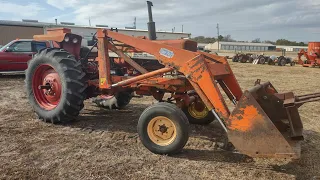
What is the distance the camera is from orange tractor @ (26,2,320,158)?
3859 mm

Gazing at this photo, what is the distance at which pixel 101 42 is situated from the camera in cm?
539

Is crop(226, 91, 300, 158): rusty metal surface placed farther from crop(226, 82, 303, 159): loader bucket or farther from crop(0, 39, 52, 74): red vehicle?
crop(0, 39, 52, 74): red vehicle

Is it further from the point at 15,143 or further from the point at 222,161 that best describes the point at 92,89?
the point at 222,161

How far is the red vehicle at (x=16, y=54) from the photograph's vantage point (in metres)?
12.1

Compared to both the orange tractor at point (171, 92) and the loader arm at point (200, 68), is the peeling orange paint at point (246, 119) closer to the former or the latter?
the orange tractor at point (171, 92)

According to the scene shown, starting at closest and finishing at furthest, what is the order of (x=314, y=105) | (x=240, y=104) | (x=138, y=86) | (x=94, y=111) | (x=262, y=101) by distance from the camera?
(x=240, y=104) < (x=262, y=101) < (x=138, y=86) < (x=94, y=111) < (x=314, y=105)

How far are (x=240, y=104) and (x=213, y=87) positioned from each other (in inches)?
19.3

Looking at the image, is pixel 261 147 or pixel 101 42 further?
pixel 101 42

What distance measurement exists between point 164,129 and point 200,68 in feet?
3.28

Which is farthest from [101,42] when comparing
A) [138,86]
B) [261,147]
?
[261,147]

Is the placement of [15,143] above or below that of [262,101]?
below

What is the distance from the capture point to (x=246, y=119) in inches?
152

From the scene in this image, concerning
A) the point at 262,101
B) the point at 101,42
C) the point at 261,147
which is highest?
the point at 101,42

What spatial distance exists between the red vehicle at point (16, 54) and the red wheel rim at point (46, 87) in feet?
22.1
